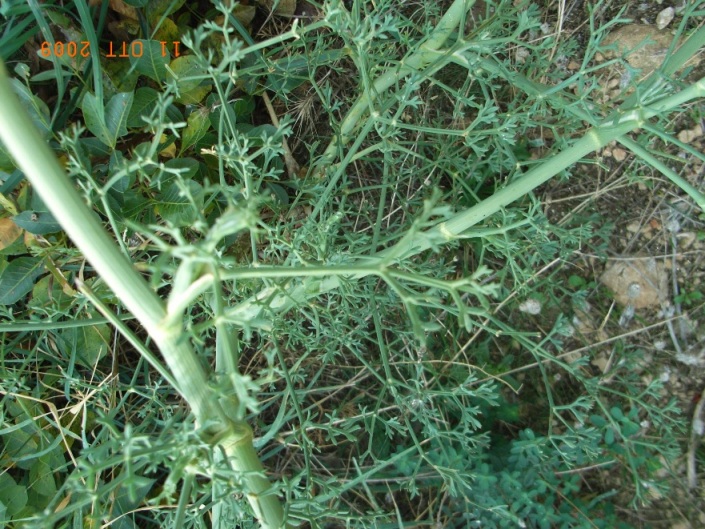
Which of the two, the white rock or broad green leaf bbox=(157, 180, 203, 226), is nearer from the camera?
broad green leaf bbox=(157, 180, 203, 226)

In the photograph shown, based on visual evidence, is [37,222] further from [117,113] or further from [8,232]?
[117,113]

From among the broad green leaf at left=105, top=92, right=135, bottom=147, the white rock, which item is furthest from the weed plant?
the white rock

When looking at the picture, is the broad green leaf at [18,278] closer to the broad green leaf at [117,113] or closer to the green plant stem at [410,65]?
the broad green leaf at [117,113]

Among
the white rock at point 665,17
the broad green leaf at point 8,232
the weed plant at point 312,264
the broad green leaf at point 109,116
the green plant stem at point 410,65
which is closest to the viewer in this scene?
the weed plant at point 312,264

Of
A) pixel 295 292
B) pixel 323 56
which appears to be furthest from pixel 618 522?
pixel 323 56

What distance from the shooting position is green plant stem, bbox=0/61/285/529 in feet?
2.30

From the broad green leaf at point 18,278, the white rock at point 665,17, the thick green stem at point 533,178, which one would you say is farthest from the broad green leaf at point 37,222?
the white rock at point 665,17

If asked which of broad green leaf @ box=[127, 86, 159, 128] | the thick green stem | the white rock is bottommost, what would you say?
the white rock

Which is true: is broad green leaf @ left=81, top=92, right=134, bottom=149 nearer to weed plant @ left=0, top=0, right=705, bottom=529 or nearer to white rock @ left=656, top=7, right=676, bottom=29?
weed plant @ left=0, top=0, right=705, bottom=529

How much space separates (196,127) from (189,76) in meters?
0.16

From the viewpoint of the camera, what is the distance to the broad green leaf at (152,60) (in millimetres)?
1667

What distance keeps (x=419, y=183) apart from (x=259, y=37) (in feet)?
2.51
